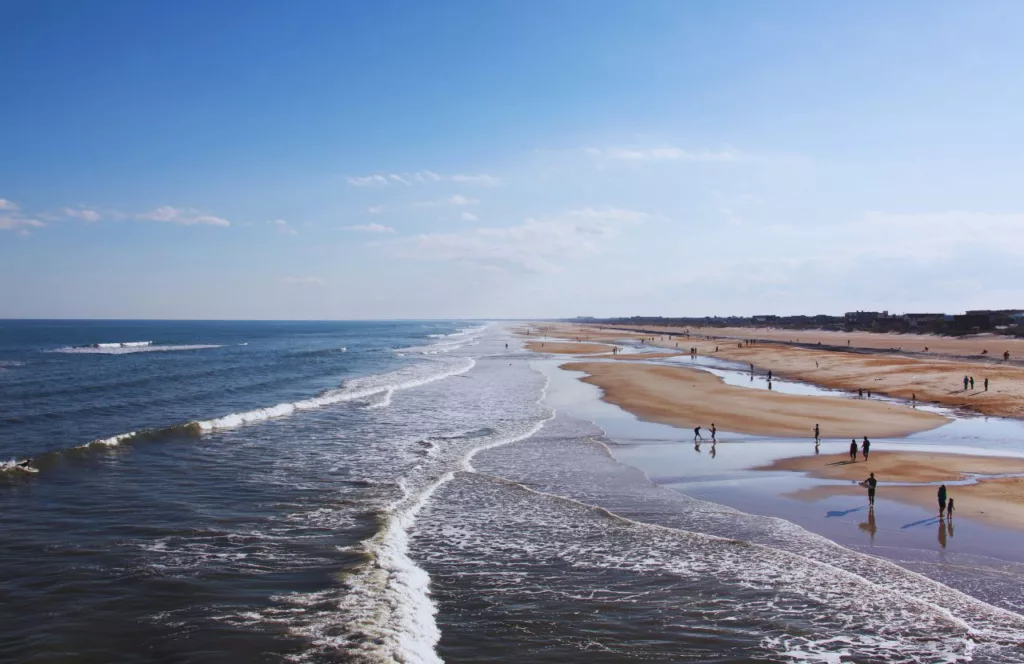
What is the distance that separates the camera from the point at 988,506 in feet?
59.9

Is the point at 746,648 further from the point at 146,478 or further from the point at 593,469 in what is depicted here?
the point at 146,478

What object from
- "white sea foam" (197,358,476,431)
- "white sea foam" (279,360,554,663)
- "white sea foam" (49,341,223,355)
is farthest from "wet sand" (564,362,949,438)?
"white sea foam" (49,341,223,355)

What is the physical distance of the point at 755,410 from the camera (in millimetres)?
37344

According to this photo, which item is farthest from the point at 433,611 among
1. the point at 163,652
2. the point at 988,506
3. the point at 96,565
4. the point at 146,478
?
the point at 988,506

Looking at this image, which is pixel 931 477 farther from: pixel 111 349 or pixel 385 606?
pixel 111 349

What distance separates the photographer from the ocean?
424 inches

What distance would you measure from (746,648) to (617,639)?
224 centimetres

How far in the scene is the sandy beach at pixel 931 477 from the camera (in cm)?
1816

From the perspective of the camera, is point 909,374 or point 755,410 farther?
point 909,374

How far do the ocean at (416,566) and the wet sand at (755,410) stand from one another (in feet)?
30.6

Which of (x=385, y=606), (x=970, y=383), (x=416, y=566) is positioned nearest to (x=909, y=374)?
(x=970, y=383)

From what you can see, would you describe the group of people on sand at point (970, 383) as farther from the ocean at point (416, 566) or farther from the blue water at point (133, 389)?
the blue water at point (133, 389)

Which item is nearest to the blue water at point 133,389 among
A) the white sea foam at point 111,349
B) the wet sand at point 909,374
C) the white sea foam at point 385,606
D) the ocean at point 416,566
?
the ocean at point 416,566

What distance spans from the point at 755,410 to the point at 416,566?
94.4ft
